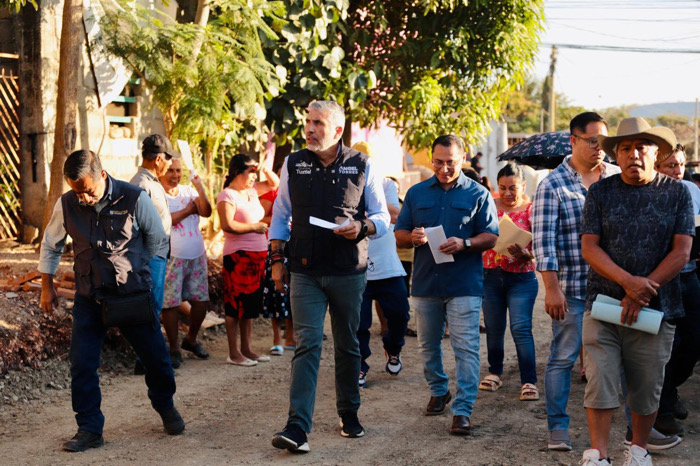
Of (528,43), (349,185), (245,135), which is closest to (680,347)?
(349,185)

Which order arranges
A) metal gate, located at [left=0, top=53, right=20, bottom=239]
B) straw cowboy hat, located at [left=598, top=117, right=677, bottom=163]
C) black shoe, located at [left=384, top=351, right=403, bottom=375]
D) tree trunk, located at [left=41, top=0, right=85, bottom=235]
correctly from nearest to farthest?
straw cowboy hat, located at [left=598, top=117, right=677, bottom=163] < black shoe, located at [left=384, top=351, right=403, bottom=375] < tree trunk, located at [left=41, top=0, right=85, bottom=235] < metal gate, located at [left=0, top=53, right=20, bottom=239]

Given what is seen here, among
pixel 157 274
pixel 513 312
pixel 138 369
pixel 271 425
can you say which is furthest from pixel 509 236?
pixel 138 369

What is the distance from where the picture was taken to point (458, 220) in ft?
20.1

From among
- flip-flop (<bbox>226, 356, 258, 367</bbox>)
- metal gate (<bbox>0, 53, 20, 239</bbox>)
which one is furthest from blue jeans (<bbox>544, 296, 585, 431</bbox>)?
metal gate (<bbox>0, 53, 20, 239</bbox>)

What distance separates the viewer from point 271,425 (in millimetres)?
6141

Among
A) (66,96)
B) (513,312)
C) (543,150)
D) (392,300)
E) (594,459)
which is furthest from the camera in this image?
(66,96)

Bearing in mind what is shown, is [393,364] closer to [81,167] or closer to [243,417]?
[243,417]

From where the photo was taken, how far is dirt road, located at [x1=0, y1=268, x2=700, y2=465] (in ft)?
17.6

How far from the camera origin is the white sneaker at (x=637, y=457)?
4.79 metres

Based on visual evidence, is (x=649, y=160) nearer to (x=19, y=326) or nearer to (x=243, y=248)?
(x=243, y=248)

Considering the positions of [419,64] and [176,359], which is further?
[419,64]

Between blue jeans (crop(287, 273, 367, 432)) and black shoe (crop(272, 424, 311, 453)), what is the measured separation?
0.04 metres

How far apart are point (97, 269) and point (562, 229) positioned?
2.96 metres

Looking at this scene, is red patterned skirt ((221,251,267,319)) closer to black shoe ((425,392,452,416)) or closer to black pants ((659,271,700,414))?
black shoe ((425,392,452,416))
